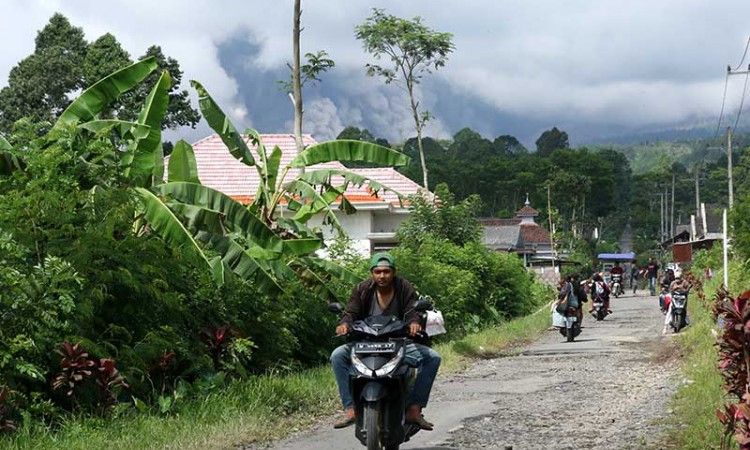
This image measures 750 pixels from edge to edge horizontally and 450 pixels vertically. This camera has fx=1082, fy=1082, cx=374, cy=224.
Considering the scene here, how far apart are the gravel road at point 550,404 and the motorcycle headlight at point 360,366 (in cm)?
158

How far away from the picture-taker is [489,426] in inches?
434

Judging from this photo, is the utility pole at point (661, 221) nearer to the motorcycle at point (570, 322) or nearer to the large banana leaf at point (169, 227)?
the motorcycle at point (570, 322)

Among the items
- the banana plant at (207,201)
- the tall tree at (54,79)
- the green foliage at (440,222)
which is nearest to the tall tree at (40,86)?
the tall tree at (54,79)

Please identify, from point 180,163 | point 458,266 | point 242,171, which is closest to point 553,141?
point 242,171

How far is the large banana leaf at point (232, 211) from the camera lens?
1418 cm

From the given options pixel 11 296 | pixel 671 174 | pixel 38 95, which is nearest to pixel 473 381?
pixel 11 296

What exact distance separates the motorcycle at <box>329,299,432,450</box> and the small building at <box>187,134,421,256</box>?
2788cm

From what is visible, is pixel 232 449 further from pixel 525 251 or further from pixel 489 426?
pixel 525 251

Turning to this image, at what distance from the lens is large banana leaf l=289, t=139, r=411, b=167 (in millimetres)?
17438

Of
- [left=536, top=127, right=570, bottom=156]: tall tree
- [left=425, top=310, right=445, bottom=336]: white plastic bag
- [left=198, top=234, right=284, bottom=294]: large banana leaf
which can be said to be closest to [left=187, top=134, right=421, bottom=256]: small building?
[left=425, top=310, right=445, bottom=336]: white plastic bag

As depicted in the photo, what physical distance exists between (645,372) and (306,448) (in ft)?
27.6

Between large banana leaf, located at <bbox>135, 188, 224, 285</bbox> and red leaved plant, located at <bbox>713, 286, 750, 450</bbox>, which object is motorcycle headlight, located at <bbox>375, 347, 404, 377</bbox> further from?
large banana leaf, located at <bbox>135, 188, 224, 285</bbox>

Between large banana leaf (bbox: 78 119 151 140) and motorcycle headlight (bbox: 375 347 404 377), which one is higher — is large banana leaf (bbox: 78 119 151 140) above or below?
above

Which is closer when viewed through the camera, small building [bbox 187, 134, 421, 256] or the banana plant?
the banana plant
